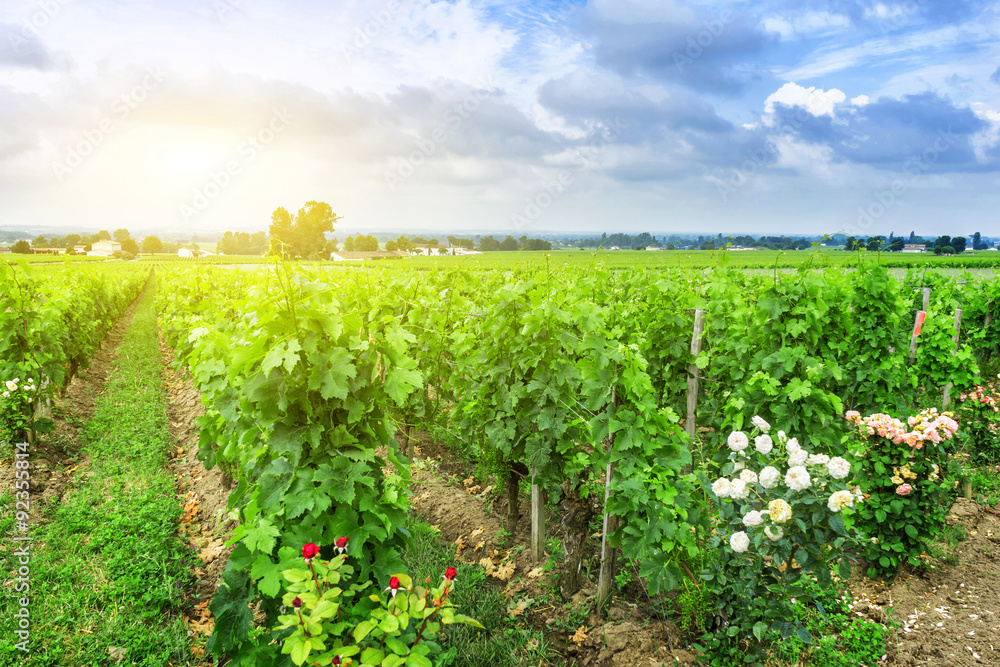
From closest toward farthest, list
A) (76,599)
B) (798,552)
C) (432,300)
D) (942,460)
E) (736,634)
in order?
(798,552), (736,634), (76,599), (942,460), (432,300)

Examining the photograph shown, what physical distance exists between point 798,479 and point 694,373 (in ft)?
11.4

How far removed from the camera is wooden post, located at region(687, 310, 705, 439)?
5859 millimetres

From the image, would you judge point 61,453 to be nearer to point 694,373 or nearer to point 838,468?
point 694,373

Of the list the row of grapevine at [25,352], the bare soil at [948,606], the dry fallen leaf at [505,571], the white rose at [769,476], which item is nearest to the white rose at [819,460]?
the white rose at [769,476]

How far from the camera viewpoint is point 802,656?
3.58 metres

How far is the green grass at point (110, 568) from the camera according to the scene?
3.68 m

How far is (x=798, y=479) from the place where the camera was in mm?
2775

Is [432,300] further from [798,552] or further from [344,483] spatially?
[798,552]

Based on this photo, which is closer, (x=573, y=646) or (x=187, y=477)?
(x=573, y=646)

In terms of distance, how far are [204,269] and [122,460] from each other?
331 inches

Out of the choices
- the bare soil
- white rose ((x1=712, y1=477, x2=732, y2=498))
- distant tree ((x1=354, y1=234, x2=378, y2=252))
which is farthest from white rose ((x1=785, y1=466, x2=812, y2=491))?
distant tree ((x1=354, y1=234, x2=378, y2=252))

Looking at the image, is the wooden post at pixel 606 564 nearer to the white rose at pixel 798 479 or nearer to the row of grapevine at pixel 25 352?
the white rose at pixel 798 479

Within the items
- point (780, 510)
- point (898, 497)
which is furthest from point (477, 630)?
point (898, 497)

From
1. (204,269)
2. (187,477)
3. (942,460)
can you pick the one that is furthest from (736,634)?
(204,269)
